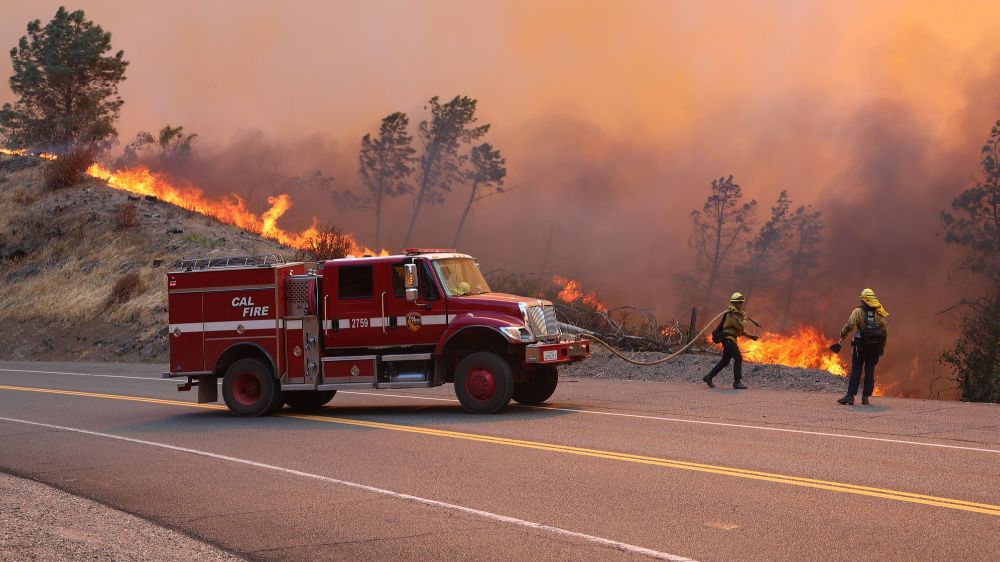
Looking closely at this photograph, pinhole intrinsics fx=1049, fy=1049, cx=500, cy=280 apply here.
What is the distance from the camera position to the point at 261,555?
7.20m

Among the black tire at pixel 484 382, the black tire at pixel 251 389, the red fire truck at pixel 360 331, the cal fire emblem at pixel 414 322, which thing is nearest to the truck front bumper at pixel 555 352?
the red fire truck at pixel 360 331

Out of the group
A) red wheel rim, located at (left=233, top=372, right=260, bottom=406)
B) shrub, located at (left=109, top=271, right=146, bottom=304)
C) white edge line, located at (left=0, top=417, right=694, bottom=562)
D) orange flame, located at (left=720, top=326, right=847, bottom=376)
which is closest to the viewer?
white edge line, located at (left=0, top=417, right=694, bottom=562)

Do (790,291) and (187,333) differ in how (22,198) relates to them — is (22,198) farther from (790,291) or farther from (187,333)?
(790,291)

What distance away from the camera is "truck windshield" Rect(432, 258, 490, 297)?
15781mm

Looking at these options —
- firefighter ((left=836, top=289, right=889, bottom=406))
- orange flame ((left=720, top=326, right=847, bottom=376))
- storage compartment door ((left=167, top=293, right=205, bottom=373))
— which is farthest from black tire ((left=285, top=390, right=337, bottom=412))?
orange flame ((left=720, top=326, right=847, bottom=376))

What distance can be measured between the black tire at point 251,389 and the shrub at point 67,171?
126ft

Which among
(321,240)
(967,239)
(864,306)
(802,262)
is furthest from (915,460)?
(802,262)

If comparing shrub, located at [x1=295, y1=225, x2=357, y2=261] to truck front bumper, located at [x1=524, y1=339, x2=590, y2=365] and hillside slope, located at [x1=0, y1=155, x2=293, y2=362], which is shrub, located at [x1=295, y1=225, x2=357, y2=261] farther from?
truck front bumper, located at [x1=524, y1=339, x2=590, y2=365]

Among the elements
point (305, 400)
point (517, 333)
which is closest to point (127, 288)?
point (305, 400)

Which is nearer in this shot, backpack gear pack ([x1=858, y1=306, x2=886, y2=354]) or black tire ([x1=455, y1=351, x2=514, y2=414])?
black tire ([x1=455, y1=351, x2=514, y2=414])

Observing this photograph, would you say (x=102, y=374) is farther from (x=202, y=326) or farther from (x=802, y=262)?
(x=802, y=262)

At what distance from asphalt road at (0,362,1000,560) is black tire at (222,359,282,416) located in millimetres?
390

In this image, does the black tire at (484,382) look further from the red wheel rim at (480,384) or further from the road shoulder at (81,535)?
the road shoulder at (81,535)

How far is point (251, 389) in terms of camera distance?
16406 millimetres
